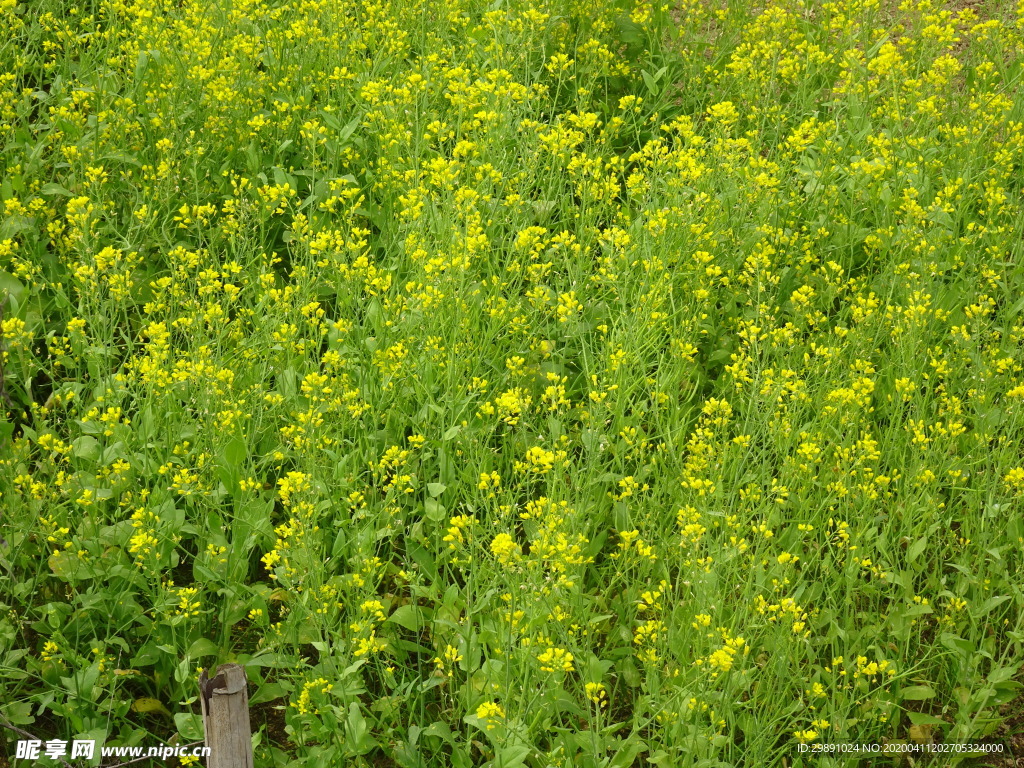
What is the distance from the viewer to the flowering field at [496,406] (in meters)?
2.69

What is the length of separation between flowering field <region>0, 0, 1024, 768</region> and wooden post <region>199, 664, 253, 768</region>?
1.31 feet

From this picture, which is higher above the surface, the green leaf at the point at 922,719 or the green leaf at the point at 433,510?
the green leaf at the point at 433,510

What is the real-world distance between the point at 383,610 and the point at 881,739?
1412 mm

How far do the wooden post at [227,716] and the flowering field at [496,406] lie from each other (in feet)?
1.31

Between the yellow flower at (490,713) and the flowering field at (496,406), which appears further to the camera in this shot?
the flowering field at (496,406)

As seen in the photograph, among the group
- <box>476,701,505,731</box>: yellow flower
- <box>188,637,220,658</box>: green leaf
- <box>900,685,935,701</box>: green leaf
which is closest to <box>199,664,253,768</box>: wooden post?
<box>476,701,505,731</box>: yellow flower

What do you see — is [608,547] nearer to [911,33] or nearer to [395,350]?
[395,350]

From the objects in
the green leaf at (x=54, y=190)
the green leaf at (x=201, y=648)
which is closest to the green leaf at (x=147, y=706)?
the green leaf at (x=201, y=648)

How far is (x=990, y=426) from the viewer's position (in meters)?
3.33

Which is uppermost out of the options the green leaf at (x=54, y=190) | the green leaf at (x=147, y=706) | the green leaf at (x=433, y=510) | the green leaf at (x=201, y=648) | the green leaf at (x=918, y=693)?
the green leaf at (x=54, y=190)

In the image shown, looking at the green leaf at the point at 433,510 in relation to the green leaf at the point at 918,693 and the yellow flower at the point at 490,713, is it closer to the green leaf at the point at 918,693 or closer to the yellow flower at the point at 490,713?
the yellow flower at the point at 490,713

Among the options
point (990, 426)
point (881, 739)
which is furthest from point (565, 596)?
point (990, 426)

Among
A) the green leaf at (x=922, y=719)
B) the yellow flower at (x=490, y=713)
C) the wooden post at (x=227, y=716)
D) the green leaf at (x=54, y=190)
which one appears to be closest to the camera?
the wooden post at (x=227, y=716)

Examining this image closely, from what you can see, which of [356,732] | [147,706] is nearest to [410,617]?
[356,732]
